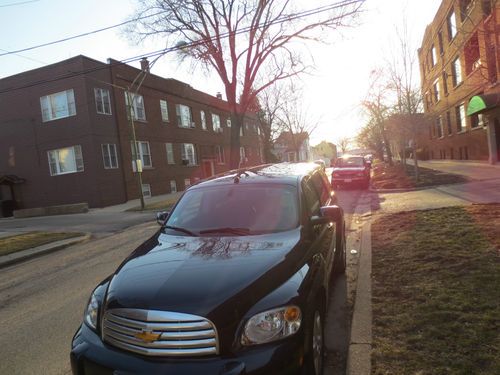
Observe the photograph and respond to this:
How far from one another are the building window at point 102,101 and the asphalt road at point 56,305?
15.0m

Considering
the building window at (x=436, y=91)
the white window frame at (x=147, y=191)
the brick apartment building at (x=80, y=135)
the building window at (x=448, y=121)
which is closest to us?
the brick apartment building at (x=80, y=135)

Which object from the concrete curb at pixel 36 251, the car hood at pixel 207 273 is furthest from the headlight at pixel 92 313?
the concrete curb at pixel 36 251

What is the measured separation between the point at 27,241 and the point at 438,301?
36.6 ft

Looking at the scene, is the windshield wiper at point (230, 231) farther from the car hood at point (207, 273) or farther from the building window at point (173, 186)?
the building window at point (173, 186)

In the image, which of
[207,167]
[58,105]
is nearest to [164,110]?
[207,167]

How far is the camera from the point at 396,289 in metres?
4.96

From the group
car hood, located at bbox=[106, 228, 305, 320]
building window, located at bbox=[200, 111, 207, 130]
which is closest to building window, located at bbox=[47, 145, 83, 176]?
building window, located at bbox=[200, 111, 207, 130]

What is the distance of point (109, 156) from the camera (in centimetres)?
2445

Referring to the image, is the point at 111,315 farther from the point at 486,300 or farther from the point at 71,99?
the point at 71,99

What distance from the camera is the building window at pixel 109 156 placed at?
24062 mm

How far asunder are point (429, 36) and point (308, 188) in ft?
108

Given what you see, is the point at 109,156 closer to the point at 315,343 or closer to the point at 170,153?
the point at 170,153

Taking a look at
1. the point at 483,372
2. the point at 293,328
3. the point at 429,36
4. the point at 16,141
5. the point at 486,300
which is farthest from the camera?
the point at 429,36

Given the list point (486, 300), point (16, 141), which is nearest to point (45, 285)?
point (486, 300)
